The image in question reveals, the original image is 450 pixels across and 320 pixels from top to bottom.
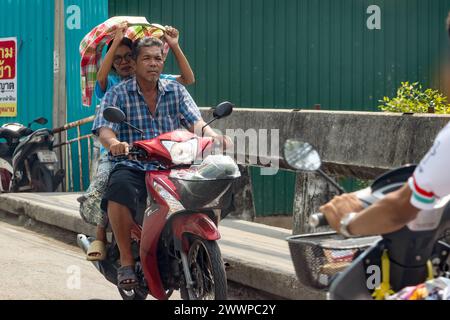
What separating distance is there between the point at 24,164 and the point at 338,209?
34.0 feet

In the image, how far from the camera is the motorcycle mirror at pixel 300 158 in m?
3.45

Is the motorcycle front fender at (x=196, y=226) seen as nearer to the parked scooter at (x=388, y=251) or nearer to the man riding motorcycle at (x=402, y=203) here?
the parked scooter at (x=388, y=251)

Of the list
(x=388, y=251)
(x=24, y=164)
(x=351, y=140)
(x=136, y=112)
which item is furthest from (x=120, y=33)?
(x=24, y=164)

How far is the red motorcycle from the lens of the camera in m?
5.85

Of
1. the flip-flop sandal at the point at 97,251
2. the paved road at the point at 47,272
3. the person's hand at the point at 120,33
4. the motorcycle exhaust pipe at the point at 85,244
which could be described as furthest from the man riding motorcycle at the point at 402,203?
the paved road at the point at 47,272

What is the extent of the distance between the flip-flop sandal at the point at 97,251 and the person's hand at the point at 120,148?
897mm

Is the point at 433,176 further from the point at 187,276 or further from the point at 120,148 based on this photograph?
the point at 120,148

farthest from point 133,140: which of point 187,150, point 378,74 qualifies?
point 378,74

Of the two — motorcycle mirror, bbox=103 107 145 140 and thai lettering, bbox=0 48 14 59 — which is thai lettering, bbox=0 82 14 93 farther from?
motorcycle mirror, bbox=103 107 145 140

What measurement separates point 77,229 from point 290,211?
15.2ft

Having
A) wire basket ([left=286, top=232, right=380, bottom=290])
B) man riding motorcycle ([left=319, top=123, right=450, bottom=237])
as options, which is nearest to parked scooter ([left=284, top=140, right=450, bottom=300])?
man riding motorcycle ([left=319, top=123, right=450, bottom=237])

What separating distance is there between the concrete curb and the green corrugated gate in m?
2.89
